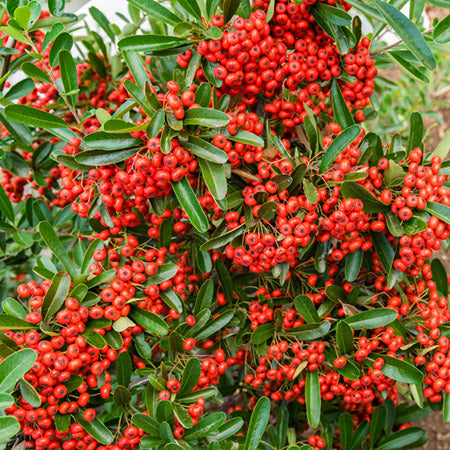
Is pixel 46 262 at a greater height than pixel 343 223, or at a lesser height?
lesser

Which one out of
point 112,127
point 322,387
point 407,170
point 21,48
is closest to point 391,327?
point 322,387

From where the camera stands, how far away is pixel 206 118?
1.38m

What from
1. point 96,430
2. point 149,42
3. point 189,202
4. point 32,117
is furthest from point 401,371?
point 32,117

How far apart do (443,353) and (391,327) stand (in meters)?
0.21

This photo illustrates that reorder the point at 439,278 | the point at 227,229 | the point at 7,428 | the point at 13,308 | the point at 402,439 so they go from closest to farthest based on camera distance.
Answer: the point at 7,428, the point at 13,308, the point at 227,229, the point at 439,278, the point at 402,439

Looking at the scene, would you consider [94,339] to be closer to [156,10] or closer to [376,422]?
[156,10]

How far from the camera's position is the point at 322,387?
1.71 meters

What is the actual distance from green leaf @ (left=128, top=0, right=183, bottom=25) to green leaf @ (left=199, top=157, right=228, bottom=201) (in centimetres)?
52

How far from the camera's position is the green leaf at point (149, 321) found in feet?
4.99

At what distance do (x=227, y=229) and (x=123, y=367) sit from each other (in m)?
0.63

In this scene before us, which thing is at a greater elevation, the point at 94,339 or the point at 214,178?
the point at 214,178

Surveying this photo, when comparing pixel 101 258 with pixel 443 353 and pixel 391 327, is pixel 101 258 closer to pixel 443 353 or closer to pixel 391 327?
pixel 391 327

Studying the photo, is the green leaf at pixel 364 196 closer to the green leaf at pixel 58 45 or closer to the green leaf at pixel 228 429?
the green leaf at pixel 228 429

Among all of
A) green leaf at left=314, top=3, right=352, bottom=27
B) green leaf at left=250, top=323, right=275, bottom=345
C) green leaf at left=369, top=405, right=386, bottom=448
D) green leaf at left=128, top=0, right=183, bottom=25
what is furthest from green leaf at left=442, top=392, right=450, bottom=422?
green leaf at left=128, top=0, right=183, bottom=25
